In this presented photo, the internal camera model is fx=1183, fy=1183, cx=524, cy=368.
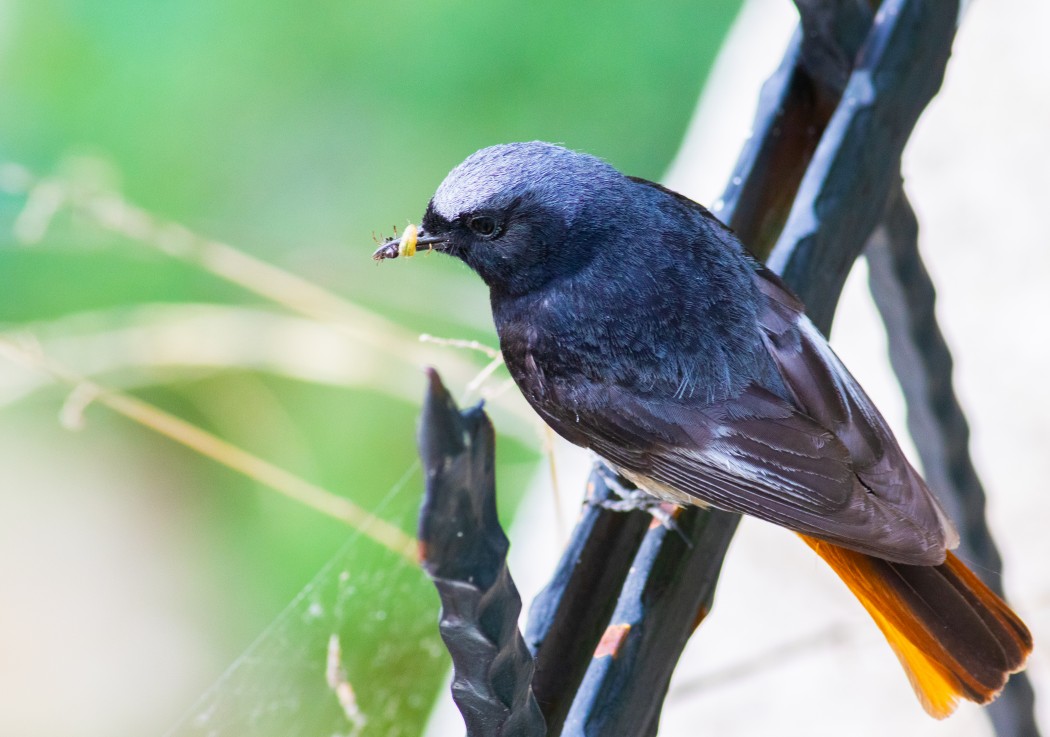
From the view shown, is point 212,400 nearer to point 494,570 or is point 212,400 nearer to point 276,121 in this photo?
point 276,121

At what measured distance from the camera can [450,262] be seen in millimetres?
3621

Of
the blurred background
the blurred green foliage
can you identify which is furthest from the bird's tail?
the blurred green foliage

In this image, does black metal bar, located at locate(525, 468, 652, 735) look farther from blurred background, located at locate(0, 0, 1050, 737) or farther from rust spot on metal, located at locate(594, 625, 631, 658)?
blurred background, located at locate(0, 0, 1050, 737)

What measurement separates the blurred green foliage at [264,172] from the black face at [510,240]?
1696 millimetres

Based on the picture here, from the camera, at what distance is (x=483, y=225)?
149cm

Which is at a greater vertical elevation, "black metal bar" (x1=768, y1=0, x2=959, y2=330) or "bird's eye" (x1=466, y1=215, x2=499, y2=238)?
"black metal bar" (x1=768, y1=0, x2=959, y2=330)

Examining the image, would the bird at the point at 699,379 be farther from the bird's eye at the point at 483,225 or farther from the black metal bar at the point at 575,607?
the black metal bar at the point at 575,607

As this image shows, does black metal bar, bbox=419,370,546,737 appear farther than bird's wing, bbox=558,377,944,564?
No

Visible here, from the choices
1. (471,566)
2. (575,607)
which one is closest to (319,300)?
(575,607)

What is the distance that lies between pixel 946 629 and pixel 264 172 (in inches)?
118

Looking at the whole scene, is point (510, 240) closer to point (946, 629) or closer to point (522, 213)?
point (522, 213)

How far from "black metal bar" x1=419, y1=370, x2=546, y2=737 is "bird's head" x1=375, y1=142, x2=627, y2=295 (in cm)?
69

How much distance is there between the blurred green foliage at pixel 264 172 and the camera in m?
3.26

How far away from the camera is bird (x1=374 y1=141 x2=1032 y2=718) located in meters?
1.38
